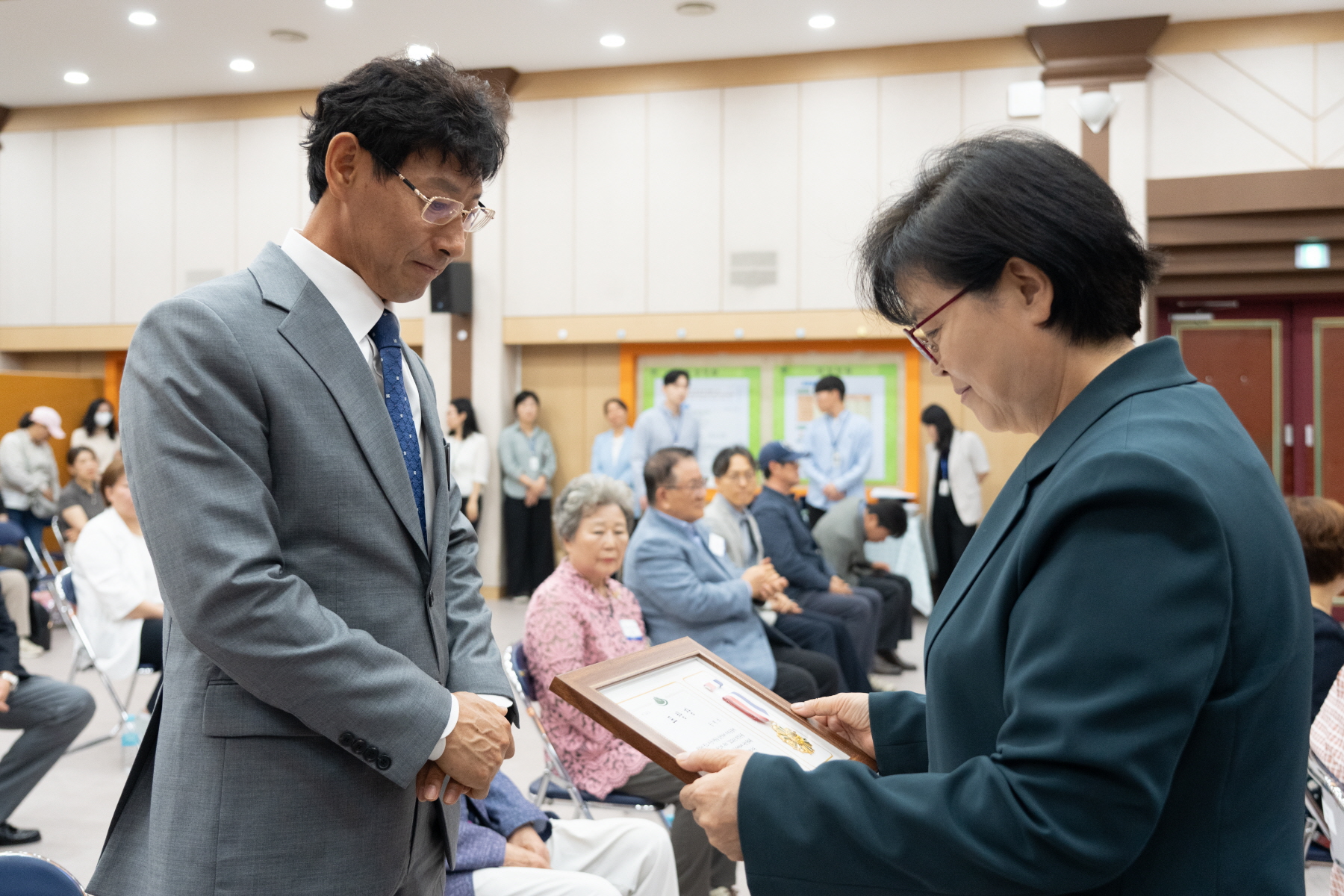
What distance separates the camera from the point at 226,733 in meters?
1.26

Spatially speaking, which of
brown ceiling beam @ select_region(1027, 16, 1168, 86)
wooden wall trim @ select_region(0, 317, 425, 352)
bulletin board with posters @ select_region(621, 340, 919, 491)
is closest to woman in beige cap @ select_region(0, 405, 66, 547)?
wooden wall trim @ select_region(0, 317, 425, 352)

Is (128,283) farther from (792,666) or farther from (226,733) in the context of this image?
(226,733)

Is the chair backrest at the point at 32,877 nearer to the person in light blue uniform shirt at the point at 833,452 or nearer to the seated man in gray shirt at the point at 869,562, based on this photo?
the seated man in gray shirt at the point at 869,562

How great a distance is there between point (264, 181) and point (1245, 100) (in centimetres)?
836

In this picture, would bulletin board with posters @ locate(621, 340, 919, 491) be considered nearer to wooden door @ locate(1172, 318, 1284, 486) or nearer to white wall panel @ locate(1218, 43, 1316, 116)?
wooden door @ locate(1172, 318, 1284, 486)

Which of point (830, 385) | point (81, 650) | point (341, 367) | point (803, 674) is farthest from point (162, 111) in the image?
point (341, 367)

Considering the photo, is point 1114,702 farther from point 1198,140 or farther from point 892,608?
point 1198,140

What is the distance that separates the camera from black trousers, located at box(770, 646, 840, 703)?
12.6 feet

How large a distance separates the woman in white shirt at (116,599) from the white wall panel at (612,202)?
4.91 meters

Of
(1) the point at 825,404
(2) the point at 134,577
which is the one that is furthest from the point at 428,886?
(1) the point at 825,404

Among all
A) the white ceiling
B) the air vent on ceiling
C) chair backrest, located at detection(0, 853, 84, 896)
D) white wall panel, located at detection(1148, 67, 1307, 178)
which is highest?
the white ceiling

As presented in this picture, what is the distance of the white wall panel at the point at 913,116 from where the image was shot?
25.5 feet

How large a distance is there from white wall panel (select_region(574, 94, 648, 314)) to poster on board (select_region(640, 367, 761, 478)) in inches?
33.7

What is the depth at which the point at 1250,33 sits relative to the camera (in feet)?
23.5
